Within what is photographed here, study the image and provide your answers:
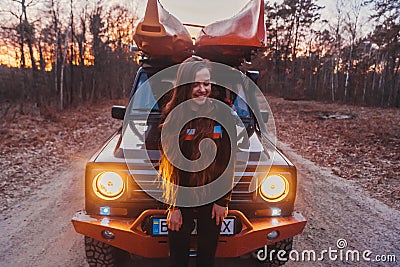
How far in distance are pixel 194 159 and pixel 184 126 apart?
24cm

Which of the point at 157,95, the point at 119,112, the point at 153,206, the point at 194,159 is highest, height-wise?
the point at 157,95

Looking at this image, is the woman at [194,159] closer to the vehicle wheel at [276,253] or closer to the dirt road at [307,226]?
the vehicle wheel at [276,253]

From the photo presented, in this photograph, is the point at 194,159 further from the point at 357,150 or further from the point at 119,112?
the point at 357,150

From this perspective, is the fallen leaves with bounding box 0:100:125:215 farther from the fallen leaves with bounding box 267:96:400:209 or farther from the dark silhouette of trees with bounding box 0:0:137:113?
the fallen leaves with bounding box 267:96:400:209

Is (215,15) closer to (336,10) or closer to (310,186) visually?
(310,186)

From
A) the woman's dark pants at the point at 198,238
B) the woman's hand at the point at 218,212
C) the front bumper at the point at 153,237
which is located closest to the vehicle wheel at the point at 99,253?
the front bumper at the point at 153,237

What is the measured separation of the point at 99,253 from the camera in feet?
8.84

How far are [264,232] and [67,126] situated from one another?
37.1ft

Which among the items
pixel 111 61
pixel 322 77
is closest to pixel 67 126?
pixel 111 61

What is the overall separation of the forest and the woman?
1322 centimetres

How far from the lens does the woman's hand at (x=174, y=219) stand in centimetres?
215

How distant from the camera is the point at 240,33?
302 centimetres

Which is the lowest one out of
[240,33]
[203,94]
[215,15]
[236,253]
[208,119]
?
[236,253]

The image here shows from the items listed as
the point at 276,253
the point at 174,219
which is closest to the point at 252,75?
the point at 276,253
